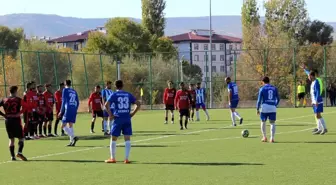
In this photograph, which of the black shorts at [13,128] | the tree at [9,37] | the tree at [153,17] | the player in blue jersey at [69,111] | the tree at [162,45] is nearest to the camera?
the black shorts at [13,128]

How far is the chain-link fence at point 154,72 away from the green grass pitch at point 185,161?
2033 centimetres

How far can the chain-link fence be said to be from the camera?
46.1 meters

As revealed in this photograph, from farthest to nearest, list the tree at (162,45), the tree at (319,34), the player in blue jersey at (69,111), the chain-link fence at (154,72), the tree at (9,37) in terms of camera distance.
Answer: the tree at (9,37) → the tree at (319,34) → the tree at (162,45) → the chain-link fence at (154,72) → the player in blue jersey at (69,111)

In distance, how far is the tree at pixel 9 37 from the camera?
4235 inches

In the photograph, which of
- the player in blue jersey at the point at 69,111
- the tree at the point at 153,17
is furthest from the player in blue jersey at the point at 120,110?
the tree at the point at 153,17

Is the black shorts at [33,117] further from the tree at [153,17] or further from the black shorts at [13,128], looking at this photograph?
the tree at [153,17]

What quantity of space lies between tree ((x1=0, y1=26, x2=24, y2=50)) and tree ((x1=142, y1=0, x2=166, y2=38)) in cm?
2220

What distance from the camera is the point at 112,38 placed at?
89.2 m

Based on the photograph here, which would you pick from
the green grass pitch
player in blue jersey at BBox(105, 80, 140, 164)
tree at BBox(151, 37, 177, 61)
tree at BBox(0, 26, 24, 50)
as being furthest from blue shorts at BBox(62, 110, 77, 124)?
tree at BBox(0, 26, 24, 50)

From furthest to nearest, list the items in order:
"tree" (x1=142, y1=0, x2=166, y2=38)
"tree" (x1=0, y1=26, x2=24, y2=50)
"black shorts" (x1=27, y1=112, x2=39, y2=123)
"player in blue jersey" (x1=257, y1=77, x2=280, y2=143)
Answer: "tree" (x1=0, y1=26, x2=24, y2=50), "tree" (x1=142, y1=0, x2=166, y2=38), "black shorts" (x1=27, y1=112, x2=39, y2=123), "player in blue jersey" (x1=257, y1=77, x2=280, y2=143)

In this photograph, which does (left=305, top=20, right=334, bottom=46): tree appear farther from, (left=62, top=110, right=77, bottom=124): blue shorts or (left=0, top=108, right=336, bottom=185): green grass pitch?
(left=62, top=110, right=77, bottom=124): blue shorts

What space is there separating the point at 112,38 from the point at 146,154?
73.2 m

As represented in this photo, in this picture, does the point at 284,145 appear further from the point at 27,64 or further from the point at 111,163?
the point at 27,64

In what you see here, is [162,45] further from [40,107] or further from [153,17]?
[40,107]
